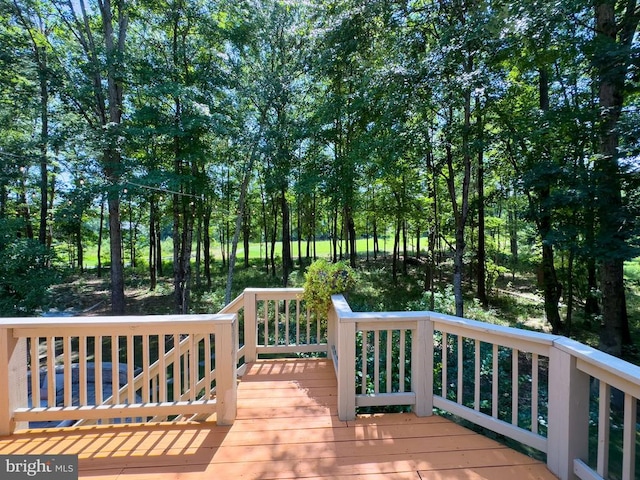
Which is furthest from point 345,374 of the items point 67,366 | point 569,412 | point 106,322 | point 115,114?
point 115,114

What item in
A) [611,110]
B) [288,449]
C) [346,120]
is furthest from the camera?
[346,120]

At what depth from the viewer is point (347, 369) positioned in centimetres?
231

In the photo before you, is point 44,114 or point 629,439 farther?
point 44,114

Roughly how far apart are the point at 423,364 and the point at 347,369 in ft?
1.90

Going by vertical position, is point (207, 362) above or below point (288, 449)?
above

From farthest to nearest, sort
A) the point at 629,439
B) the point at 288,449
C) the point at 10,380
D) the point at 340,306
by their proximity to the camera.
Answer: the point at 340,306
the point at 10,380
the point at 288,449
the point at 629,439

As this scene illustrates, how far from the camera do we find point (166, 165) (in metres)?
8.02

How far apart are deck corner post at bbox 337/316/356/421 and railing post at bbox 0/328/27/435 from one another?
7.32 feet

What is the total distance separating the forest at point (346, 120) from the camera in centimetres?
448

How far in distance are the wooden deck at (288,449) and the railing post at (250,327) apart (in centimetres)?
96

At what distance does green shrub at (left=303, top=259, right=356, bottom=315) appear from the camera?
10.3 feet

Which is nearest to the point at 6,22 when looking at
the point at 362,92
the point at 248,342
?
the point at 362,92

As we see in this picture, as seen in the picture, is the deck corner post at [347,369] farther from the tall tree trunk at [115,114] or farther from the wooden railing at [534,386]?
the tall tree trunk at [115,114]

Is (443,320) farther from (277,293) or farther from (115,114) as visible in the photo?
(115,114)
